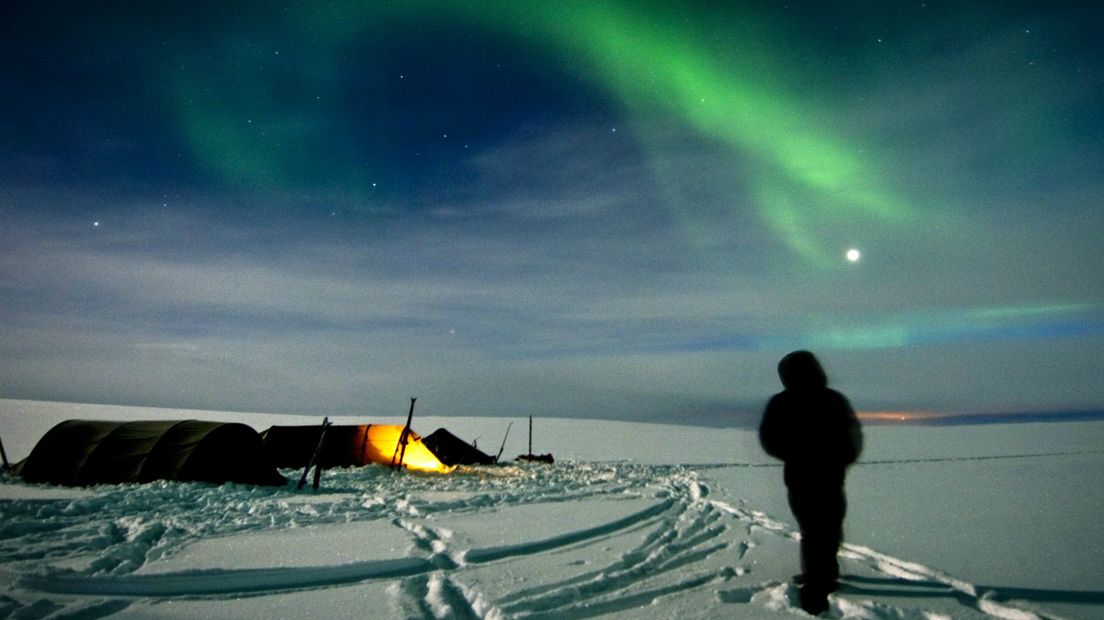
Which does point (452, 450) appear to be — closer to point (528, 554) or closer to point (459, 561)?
point (528, 554)

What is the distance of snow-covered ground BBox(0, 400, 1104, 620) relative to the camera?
5.29 metres

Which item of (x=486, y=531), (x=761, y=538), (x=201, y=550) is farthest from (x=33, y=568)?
(x=761, y=538)

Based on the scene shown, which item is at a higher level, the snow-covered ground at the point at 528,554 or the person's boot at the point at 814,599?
the person's boot at the point at 814,599

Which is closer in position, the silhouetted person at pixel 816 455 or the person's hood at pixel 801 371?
the silhouetted person at pixel 816 455

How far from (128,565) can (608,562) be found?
5.62 meters

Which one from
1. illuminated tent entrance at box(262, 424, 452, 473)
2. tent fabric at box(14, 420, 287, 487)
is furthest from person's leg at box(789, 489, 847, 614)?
illuminated tent entrance at box(262, 424, 452, 473)

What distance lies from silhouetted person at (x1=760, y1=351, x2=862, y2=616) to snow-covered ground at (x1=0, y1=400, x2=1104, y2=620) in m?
0.41

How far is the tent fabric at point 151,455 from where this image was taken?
1465 centimetres

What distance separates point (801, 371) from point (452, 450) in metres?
21.7

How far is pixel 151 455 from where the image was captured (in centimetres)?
1481

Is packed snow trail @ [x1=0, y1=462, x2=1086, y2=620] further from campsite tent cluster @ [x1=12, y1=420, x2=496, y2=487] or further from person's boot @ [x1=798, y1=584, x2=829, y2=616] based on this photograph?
campsite tent cluster @ [x1=12, y1=420, x2=496, y2=487]

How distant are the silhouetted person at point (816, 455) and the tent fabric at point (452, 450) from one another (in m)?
20.3

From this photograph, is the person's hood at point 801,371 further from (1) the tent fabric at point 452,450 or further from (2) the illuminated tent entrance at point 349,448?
(1) the tent fabric at point 452,450

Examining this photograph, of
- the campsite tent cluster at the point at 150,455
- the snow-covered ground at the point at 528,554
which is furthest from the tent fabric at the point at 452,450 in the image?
the snow-covered ground at the point at 528,554
